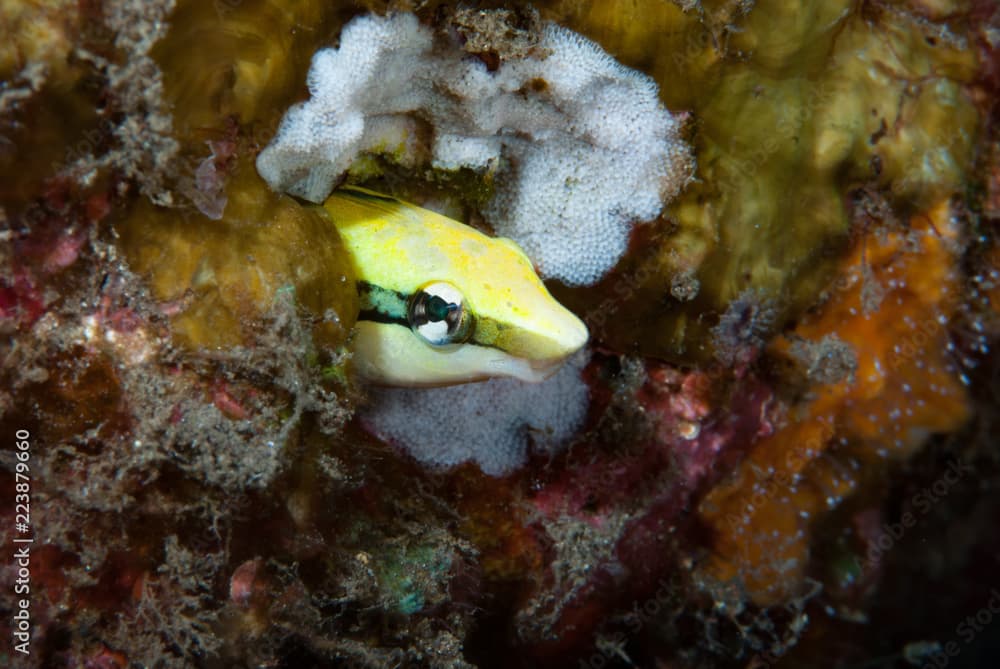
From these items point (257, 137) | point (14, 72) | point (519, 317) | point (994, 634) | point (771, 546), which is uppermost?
point (14, 72)

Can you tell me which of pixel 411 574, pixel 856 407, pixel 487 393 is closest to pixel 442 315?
pixel 487 393

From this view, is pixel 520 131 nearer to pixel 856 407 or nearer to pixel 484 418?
pixel 484 418

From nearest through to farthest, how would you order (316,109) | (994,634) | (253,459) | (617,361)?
1. (253,459)
2. (316,109)
3. (617,361)
4. (994,634)

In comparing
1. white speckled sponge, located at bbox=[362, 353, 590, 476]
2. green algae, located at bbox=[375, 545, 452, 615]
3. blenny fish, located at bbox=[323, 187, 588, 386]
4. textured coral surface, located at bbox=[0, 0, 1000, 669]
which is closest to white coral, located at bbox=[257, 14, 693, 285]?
textured coral surface, located at bbox=[0, 0, 1000, 669]

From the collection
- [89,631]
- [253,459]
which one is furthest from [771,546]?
[89,631]

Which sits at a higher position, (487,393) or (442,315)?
(442,315)

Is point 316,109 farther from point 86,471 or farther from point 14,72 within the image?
point 86,471
